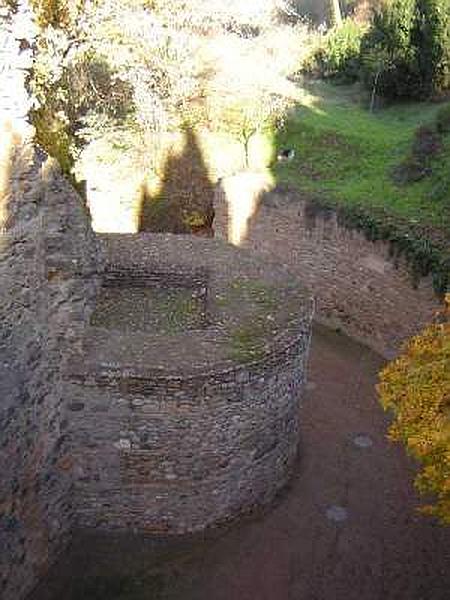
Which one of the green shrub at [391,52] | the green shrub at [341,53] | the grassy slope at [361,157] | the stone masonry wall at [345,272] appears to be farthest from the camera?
the green shrub at [341,53]

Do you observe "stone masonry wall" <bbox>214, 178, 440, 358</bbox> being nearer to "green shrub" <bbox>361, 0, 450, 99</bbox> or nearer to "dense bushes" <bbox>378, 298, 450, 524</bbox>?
"dense bushes" <bbox>378, 298, 450, 524</bbox>

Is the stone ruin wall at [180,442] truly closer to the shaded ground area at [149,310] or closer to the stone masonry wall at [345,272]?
the shaded ground area at [149,310]

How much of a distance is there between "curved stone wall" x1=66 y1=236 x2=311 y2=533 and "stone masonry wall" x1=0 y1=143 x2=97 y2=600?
0.35m

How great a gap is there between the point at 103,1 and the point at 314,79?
11.6 metres

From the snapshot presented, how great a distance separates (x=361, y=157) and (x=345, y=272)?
4.49 meters

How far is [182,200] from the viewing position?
1825 centimetres

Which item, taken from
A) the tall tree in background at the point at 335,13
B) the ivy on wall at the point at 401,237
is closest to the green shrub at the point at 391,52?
the tall tree in background at the point at 335,13

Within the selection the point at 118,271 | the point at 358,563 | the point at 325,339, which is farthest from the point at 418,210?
the point at 358,563

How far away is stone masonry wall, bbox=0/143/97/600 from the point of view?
6.92 metres

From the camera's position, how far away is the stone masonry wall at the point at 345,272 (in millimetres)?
13188

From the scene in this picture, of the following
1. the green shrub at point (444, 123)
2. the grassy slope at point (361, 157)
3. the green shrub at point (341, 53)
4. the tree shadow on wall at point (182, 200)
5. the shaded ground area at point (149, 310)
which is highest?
the green shrub at point (341, 53)

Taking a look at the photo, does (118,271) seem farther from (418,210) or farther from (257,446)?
(418,210)

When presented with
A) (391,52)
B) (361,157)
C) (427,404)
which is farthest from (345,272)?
(391,52)

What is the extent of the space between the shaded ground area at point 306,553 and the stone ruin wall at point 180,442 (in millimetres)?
368
